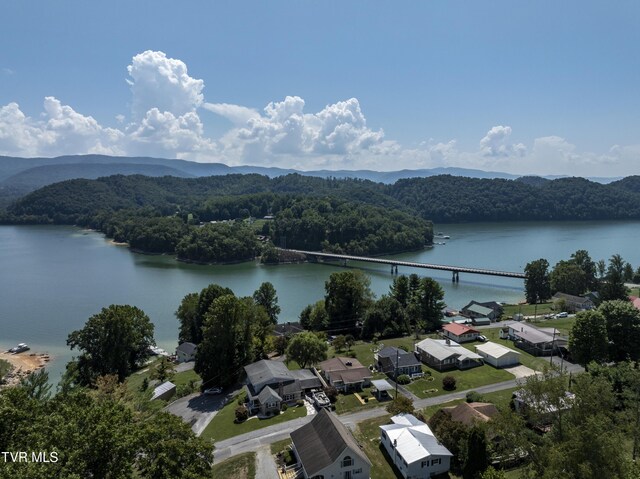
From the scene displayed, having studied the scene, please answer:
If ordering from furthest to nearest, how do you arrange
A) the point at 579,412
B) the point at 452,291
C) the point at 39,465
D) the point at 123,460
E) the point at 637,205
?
the point at 637,205
the point at 452,291
the point at 579,412
the point at 123,460
the point at 39,465

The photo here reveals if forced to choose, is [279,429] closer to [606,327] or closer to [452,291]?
[606,327]

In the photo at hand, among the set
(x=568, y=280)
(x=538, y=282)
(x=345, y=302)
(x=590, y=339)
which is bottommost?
(x=345, y=302)

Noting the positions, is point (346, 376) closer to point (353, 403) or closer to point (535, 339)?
point (353, 403)

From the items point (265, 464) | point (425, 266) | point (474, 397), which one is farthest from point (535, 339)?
point (425, 266)

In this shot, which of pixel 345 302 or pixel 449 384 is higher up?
pixel 345 302

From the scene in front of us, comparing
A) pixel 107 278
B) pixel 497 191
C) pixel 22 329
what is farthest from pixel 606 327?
pixel 497 191

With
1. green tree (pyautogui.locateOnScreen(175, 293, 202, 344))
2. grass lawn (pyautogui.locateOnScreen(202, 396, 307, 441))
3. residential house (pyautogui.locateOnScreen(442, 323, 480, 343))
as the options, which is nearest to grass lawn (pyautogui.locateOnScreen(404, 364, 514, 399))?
residential house (pyautogui.locateOnScreen(442, 323, 480, 343))
